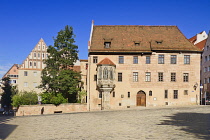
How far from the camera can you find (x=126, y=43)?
39.7 m

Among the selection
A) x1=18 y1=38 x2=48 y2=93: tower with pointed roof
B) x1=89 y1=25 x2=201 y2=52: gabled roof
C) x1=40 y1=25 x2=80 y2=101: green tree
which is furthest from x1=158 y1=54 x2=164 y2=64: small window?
x1=18 y1=38 x2=48 y2=93: tower with pointed roof

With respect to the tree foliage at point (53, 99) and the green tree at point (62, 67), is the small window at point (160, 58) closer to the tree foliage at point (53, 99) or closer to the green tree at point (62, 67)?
the green tree at point (62, 67)

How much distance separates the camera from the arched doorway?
127 feet

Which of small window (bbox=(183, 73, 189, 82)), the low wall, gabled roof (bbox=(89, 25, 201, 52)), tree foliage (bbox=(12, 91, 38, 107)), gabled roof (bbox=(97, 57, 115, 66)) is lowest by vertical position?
the low wall

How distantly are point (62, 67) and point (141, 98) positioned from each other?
13908 millimetres

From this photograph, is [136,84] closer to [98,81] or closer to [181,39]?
[98,81]

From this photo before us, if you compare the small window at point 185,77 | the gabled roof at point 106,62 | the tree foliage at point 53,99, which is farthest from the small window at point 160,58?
the tree foliage at point 53,99

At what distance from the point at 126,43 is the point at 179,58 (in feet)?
28.7

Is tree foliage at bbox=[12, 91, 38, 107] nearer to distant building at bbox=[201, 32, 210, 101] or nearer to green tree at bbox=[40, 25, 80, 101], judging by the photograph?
green tree at bbox=[40, 25, 80, 101]

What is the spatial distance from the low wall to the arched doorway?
27.5 feet

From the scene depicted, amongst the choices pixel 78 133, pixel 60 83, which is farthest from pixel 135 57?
pixel 78 133

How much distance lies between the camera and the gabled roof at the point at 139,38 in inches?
1522

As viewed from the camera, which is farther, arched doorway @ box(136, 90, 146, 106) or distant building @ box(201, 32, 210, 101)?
distant building @ box(201, 32, 210, 101)

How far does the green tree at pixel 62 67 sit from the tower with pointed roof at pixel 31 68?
22428mm
